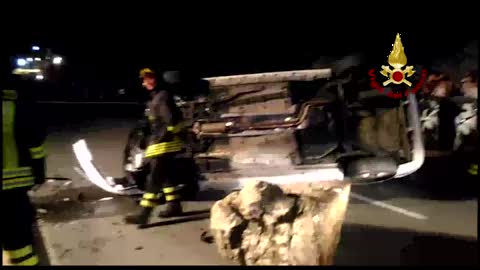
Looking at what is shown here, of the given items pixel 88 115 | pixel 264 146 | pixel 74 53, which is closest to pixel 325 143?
pixel 264 146

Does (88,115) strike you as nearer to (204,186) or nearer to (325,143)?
(325,143)

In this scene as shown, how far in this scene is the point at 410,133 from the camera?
532cm

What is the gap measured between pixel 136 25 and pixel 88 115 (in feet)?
11.1

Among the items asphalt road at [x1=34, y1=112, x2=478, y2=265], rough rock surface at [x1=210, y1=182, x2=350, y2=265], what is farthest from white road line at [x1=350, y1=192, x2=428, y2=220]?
rough rock surface at [x1=210, y1=182, x2=350, y2=265]

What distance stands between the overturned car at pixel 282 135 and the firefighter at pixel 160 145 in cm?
43

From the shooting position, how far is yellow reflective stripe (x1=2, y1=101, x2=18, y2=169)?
311 centimetres

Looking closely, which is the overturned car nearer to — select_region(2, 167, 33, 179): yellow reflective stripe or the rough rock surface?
the rough rock surface

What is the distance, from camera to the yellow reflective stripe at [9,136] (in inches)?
122

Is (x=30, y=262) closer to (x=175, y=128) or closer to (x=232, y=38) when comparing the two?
(x=175, y=128)

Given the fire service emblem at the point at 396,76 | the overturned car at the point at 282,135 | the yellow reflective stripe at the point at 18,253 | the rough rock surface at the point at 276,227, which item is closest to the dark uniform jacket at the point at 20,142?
the yellow reflective stripe at the point at 18,253

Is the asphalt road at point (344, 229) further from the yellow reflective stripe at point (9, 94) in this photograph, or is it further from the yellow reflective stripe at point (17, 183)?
the yellow reflective stripe at point (9, 94)

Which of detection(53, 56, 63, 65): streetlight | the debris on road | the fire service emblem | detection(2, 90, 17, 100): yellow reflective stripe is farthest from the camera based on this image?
→ detection(53, 56, 63, 65): streetlight

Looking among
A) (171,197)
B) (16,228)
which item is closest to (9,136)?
(16,228)

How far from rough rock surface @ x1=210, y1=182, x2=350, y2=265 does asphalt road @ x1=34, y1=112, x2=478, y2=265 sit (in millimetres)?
261
